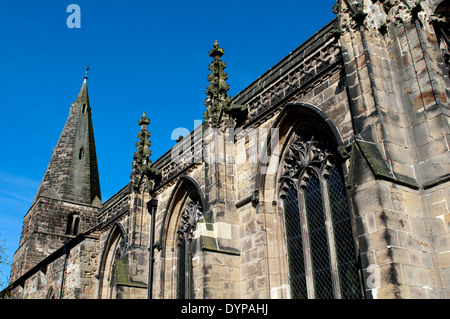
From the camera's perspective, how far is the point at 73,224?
29.9 m

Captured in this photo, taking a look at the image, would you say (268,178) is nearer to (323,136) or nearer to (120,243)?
(323,136)

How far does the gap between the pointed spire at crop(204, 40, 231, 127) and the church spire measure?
19.6 meters

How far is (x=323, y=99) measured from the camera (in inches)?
397

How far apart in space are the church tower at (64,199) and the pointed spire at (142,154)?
14062 mm

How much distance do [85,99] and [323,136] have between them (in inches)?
1192

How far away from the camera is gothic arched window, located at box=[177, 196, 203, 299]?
13758mm

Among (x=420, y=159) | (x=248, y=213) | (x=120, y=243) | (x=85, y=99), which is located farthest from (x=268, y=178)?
(x=85, y=99)

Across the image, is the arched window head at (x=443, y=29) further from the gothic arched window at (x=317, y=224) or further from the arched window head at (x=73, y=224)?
the arched window head at (x=73, y=224)

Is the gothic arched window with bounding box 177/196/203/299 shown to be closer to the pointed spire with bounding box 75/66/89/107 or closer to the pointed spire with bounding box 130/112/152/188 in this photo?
the pointed spire with bounding box 130/112/152/188

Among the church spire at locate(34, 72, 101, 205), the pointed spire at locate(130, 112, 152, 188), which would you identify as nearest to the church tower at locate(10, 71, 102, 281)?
the church spire at locate(34, 72, 101, 205)

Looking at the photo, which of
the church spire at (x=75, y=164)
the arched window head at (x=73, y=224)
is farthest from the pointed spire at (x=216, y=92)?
the church spire at (x=75, y=164)

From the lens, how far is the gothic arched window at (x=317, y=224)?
9047 mm

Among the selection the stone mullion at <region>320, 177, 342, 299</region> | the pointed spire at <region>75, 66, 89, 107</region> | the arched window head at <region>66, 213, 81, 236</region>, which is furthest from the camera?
the pointed spire at <region>75, 66, 89, 107</region>

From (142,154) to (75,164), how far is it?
56.0ft
